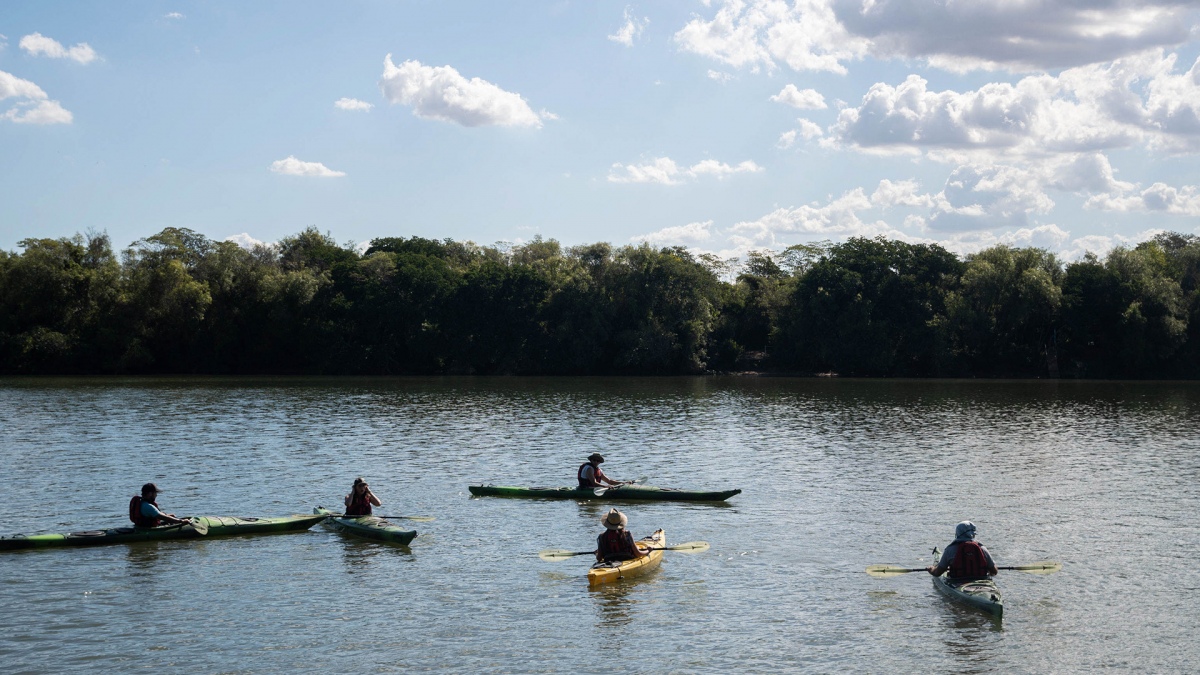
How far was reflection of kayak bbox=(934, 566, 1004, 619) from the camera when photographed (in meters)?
18.9

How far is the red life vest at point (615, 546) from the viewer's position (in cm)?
2231

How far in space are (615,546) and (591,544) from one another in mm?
3731

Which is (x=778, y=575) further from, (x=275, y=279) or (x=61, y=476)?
(x=275, y=279)

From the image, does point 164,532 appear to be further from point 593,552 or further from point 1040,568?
point 1040,568

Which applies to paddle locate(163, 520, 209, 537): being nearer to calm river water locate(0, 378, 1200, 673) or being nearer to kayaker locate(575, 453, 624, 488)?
calm river water locate(0, 378, 1200, 673)

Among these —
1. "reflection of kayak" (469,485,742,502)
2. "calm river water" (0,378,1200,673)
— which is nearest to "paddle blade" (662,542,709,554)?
"calm river water" (0,378,1200,673)

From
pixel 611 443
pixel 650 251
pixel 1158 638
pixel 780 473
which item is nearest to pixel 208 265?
pixel 650 251

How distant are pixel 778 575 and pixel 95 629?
13612mm

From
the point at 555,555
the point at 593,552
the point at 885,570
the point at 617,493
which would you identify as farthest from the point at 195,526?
the point at 885,570

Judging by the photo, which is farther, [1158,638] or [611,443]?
[611,443]

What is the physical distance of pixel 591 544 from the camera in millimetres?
25969

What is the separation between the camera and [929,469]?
3822 cm

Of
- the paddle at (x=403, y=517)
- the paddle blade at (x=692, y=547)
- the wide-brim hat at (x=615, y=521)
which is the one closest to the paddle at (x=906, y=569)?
the paddle blade at (x=692, y=547)

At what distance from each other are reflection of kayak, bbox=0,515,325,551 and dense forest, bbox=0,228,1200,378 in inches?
2935
